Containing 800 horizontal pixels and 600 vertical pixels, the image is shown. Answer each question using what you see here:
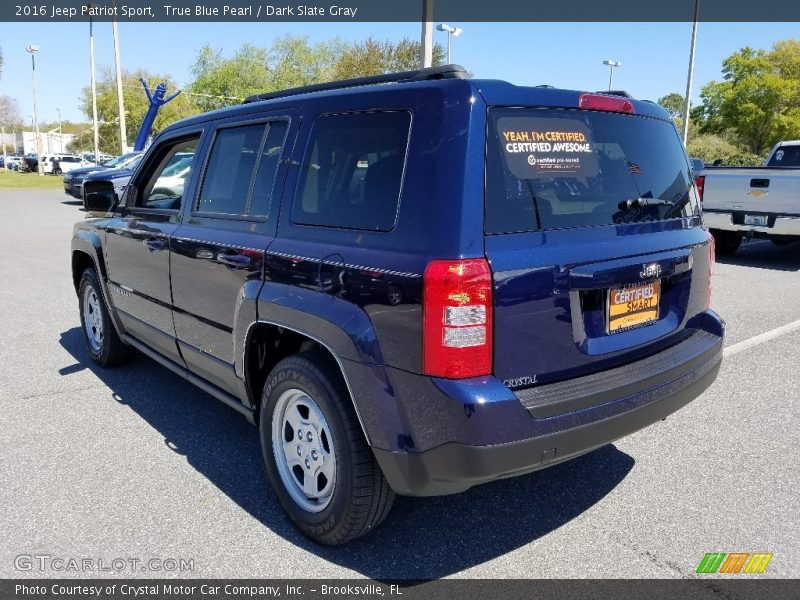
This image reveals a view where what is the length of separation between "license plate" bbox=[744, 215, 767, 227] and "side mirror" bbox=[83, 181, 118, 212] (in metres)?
9.01

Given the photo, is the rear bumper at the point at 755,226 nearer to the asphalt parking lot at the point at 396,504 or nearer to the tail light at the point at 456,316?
the asphalt parking lot at the point at 396,504

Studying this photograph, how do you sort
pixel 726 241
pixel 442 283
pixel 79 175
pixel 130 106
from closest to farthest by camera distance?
pixel 442 283
pixel 726 241
pixel 79 175
pixel 130 106

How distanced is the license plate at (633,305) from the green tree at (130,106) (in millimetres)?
57121

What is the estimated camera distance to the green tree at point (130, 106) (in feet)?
184

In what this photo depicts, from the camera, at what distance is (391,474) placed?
2.42m

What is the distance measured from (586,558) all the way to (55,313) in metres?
6.30

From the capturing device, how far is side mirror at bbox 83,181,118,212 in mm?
4672

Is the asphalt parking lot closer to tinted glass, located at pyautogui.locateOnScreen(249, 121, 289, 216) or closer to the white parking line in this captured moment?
the white parking line

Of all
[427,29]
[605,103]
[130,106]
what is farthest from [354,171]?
[130,106]

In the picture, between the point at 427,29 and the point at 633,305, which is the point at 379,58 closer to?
the point at 427,29

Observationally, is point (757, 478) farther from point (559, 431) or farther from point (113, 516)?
point (113, 516)

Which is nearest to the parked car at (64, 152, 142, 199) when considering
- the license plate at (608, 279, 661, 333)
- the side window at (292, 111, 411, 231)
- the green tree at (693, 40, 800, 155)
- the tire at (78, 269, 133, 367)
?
the tire at (78, 269, 133, 367)

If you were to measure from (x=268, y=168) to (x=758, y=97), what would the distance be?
37.6 meters

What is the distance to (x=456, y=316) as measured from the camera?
2211 millimetres
